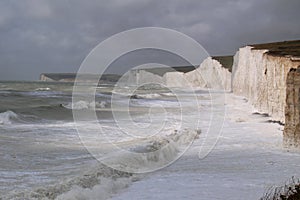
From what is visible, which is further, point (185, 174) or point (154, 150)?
point (154, 150)

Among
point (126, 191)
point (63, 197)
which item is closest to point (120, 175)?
point (126, 191)

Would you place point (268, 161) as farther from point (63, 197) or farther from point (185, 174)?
point (63, 197)

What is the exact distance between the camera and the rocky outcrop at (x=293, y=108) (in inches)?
359

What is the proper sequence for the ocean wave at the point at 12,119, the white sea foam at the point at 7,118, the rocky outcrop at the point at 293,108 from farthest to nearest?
the ocean wave at the point at 12,119, the white sea foam at the point at 7,118, the rocky outcrop at the point at 293,108

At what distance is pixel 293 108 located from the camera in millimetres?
9273

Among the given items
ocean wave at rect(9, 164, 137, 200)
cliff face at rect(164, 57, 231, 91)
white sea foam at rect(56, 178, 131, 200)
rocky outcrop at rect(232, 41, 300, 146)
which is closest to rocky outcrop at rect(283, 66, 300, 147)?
rocky outcrop at rect(232, 41, 300, 146)

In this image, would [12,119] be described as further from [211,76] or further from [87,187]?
[211,76]

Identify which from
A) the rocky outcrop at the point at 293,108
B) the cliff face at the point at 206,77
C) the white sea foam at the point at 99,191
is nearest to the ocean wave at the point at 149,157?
the white sea foam at the point at 99,191

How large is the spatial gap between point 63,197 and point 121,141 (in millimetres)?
6857

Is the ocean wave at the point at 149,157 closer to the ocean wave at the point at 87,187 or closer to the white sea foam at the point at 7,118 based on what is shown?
the ocean wave at the point at 87,187

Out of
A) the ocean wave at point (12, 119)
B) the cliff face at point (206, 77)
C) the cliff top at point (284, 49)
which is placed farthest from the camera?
the cliff face at point (206, 77)

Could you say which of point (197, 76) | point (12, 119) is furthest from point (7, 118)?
point (197, 76)

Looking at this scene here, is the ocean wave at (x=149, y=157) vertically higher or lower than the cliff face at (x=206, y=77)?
lower

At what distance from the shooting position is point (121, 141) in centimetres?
1291
